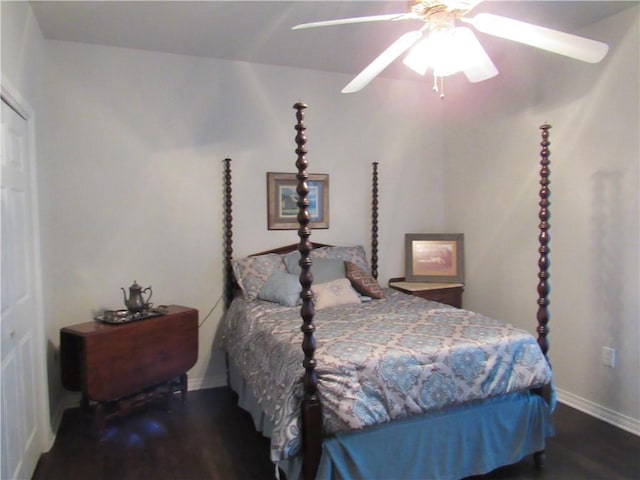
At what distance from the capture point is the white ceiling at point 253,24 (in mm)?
2568

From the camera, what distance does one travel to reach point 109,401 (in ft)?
8.86

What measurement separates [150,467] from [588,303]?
289cm

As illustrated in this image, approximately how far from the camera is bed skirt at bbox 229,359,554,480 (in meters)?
1.89

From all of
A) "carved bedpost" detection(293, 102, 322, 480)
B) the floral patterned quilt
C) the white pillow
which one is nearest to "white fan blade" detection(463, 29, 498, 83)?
"carved bedpost" detection(293, 102, 322, 480)

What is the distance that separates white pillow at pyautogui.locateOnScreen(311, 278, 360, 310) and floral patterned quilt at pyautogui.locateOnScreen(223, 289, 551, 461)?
388mm

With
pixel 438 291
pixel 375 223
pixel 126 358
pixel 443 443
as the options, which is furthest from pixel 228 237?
pixel 443 443

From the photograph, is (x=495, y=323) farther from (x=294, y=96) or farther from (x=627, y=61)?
(x=294, y=96)

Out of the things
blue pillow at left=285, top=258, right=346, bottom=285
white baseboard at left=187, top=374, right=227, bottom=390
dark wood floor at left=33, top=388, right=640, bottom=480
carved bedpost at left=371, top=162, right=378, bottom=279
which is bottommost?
dark wood floor at left=33, top=388, right=640, bottom=480

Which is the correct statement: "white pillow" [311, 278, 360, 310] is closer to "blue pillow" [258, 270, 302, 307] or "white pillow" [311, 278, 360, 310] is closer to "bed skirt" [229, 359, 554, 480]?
"blue pillow" [258, 270, 302, 307]

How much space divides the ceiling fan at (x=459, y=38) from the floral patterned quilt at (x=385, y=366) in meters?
1.32

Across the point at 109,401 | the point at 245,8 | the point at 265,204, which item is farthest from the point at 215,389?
the point at 245,8

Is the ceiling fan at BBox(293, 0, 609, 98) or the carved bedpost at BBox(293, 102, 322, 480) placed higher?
the ceiling fan at BBox(293, 0, 609, 98)

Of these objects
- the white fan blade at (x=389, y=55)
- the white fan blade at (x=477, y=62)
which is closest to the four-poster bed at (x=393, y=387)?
the white fan blade at (x=389, y=55)

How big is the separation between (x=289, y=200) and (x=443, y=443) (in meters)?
2.27
